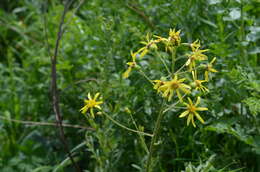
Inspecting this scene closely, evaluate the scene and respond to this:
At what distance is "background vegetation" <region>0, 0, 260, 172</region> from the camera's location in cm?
194

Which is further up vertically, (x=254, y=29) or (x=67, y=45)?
(x=254, y=29)

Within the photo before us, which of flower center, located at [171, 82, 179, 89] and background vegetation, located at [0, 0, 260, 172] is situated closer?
flower center, located at [171, 82, 179, 89]

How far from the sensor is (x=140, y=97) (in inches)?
84.0

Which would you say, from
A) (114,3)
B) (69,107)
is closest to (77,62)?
(69,107)

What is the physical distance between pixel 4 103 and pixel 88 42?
2.65ft

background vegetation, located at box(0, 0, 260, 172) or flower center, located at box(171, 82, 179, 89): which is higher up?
flower center, located at box(171, 82, 179, 89)

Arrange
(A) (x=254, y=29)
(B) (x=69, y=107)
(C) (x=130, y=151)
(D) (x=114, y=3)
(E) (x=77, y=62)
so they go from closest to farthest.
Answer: (A) (x=254, y=29) < (C) (x=130, y=151) < (D) (x=114, y=3) < (B) (x=69, y=107) < (E) (x=77, y=62)

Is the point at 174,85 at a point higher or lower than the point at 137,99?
higher

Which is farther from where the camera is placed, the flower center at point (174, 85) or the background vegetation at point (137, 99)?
the background vegetation at point (137, 99)

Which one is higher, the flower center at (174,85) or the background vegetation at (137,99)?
the flower center at (174,85)

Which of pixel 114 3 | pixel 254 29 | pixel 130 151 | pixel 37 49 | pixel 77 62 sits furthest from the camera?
pixel 37 49

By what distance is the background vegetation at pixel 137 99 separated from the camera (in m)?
1.94

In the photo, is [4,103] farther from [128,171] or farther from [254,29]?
[254,29]

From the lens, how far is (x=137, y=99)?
2.17 metres
